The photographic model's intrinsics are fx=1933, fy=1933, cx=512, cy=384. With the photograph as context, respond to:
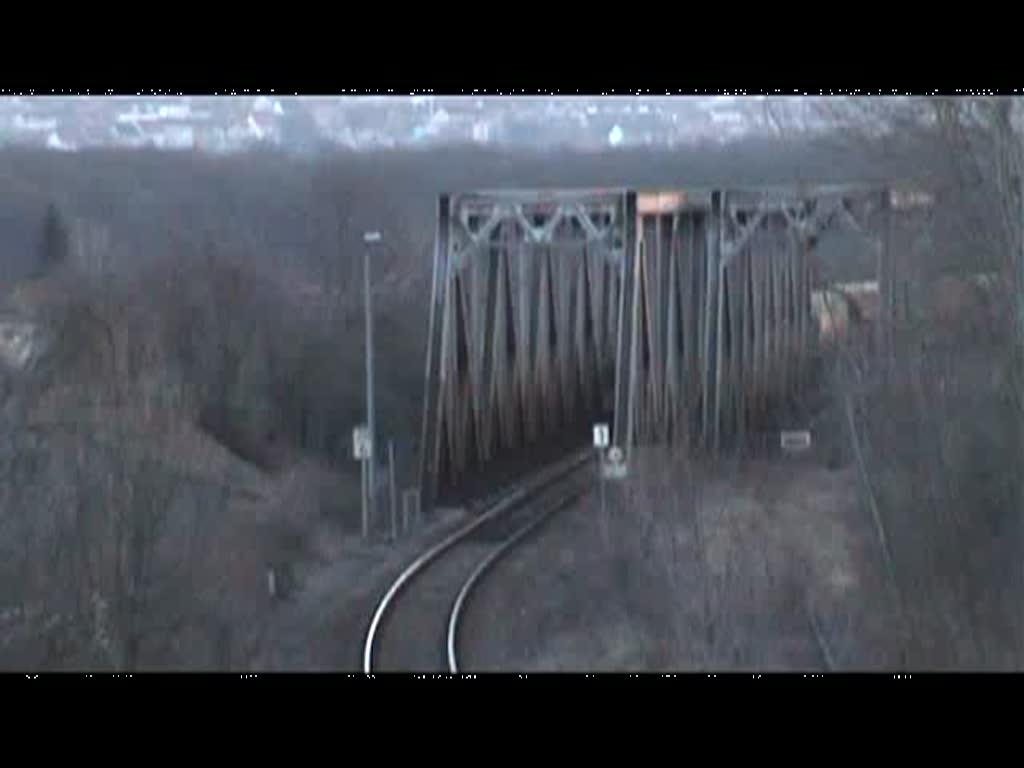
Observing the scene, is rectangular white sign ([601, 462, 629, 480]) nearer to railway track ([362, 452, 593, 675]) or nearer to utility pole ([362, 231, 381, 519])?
railway track ([362, 452, 593, 675])

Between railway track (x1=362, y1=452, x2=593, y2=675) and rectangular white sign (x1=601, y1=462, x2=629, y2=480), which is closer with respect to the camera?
railway track (x1=362, y1=452, x2=593, y2=675)

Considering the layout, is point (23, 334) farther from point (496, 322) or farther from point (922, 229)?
point (922, 229)

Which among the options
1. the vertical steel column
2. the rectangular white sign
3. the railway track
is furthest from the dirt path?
the rectangular white sign

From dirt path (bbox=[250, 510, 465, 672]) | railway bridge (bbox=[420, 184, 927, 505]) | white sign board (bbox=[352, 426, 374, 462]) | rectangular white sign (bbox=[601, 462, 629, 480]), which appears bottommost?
dirt path (bbox=[250, 510, 465, 672])

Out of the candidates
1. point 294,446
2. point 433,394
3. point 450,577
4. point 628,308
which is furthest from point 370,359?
point 628,308

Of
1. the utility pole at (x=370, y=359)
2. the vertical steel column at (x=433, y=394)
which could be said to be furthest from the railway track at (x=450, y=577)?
the utility pole at (x=370, y=359)

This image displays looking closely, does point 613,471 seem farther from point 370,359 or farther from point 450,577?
point 370,359

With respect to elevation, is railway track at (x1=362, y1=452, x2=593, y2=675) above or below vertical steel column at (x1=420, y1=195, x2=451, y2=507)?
below

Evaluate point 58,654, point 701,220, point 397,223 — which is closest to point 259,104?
point 397,223
